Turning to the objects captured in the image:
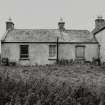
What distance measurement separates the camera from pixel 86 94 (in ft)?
22.0

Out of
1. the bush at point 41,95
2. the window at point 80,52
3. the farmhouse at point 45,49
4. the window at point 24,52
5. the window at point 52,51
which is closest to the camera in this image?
the bush at point 41,95

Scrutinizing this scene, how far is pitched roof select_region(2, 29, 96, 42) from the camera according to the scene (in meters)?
23.8

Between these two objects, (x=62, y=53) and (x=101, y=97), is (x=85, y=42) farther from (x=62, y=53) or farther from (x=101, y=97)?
(x=101, y=97)

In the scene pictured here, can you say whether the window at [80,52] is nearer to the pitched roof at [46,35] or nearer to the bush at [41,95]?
the pitched roof at [46,35]

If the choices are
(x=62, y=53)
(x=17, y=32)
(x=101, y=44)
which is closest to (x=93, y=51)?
(x=101, y=44)

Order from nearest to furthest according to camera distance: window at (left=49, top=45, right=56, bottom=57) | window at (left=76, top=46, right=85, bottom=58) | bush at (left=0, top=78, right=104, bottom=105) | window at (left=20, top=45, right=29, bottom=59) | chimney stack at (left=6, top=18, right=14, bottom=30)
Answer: bush at (left=0, top=78, right=104, bottom=105)
window at (left=20, top=45, right=29, bottom=59)
window at (left=49, top=45, right=56, bottom=57)
window at (left=76, top=46, right=85, bottom=58)
chimney stack at (left=6, top=18, right=14, bottom=30)

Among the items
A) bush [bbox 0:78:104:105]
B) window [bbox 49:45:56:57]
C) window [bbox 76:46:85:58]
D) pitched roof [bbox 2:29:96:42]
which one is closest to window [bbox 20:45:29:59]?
pitched roof [bbox 2:29:96:42]

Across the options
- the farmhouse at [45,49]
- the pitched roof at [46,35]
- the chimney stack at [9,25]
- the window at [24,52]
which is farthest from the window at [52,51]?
the chimney stack at [9,25]

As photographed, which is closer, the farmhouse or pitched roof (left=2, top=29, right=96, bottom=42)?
the farmhouse

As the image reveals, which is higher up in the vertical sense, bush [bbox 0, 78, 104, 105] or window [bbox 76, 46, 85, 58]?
window [bbox 76, 46, 85, 58]

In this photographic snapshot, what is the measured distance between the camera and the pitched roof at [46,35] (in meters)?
23.8

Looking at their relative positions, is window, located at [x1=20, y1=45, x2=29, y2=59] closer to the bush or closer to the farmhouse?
the farmhouse

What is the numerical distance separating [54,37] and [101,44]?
5.79 meters

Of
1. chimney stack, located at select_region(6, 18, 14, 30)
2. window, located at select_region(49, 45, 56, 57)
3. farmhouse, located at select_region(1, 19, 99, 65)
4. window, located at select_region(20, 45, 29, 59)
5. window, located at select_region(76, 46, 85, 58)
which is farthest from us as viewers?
chimney stack, located at select_region(6, 18, 14, 30)
